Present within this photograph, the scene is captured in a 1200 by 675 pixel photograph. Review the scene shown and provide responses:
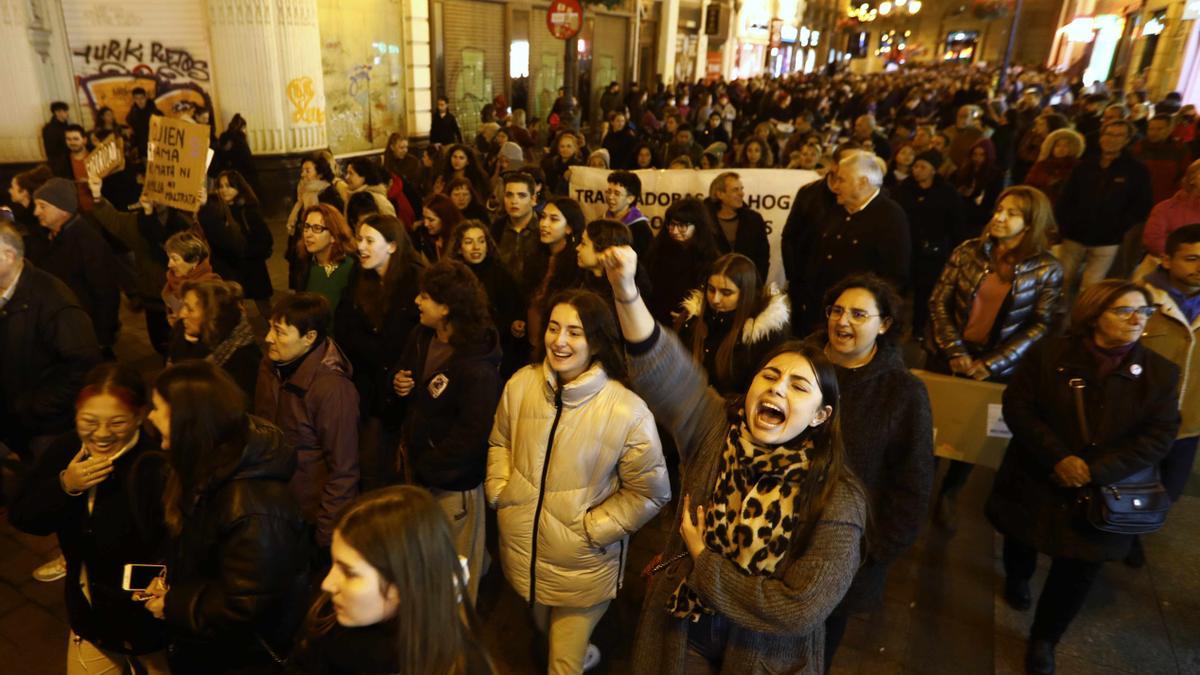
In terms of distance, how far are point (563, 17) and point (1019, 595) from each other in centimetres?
1131

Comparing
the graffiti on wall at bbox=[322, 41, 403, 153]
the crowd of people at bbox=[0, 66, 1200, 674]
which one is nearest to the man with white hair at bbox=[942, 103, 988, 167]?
the crowd of people at bbox=[0, 66, 1200, 674]

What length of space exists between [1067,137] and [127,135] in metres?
12.2

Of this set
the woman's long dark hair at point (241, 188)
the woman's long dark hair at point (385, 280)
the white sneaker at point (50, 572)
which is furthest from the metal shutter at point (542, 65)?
the white sneaker at point (50, 572)

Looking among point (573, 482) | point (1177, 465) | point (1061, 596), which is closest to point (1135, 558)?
point (1177, 465)

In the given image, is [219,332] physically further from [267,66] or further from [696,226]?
[267,66]

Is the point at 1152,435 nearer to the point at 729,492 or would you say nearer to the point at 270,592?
the point at 729,492

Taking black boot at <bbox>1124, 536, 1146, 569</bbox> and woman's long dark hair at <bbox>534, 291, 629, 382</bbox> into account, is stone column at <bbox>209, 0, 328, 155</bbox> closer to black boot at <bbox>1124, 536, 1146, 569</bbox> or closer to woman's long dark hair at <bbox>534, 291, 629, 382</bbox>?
woman's long dark hair at <bbox>534, 291, 629, 382</bbox>

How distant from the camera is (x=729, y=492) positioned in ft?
7.16

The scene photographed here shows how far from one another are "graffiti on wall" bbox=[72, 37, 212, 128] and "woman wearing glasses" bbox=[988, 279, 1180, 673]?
12280mm

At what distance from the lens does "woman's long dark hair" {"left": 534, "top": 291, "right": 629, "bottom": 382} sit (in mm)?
2668

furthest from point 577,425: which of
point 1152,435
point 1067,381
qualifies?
point 1152,435

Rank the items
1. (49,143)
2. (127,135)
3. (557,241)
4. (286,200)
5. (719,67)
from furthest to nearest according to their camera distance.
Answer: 1. (719,67)
2. (286,200)
3. (127,135)
4. (49,143)
5. (557,241)

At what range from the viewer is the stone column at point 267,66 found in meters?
11.0

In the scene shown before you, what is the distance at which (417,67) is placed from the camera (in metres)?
15.2
